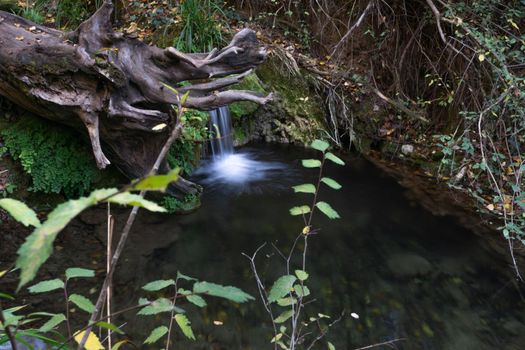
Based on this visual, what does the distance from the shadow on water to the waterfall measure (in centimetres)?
59

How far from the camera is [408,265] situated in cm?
409

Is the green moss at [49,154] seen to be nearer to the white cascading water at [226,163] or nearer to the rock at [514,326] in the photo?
the white cascading water at [226,163]

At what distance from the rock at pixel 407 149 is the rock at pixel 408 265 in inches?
99.3

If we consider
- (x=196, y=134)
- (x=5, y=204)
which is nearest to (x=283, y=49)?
(x=196, y=134)

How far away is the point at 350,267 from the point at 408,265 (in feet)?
1.98

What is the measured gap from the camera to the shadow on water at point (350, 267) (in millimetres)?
3217

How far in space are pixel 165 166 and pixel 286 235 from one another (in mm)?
1508

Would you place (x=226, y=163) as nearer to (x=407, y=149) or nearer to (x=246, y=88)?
(x=246, y=88)

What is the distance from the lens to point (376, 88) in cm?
659

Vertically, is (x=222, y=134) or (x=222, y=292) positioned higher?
(x=222, y=292)

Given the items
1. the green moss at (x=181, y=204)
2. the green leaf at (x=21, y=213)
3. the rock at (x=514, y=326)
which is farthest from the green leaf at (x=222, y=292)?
the green moss at (x=181, y=204)

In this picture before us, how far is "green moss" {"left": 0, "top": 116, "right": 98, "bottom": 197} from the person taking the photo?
411 centimetres

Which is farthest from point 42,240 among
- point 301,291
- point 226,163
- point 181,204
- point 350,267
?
point 226,163

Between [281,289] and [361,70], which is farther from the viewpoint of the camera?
[361,70]
